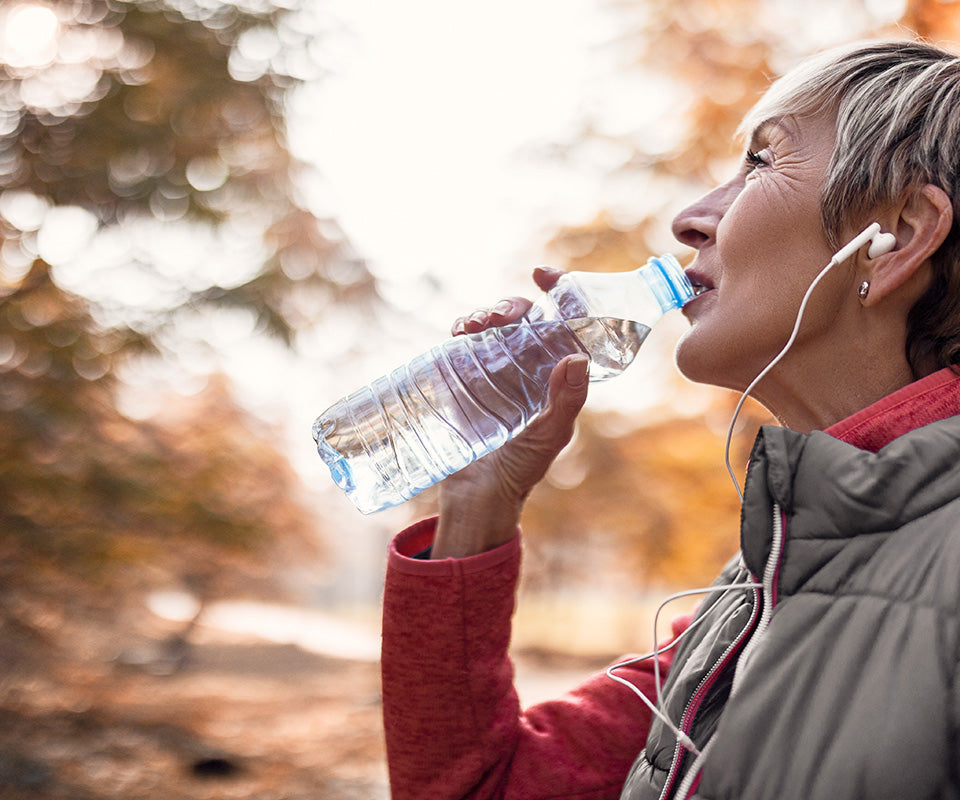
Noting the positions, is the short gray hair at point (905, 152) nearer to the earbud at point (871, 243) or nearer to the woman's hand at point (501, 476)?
the earbud at point (871, 243)

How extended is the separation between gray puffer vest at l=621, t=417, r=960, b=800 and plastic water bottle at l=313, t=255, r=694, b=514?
2.17 ft

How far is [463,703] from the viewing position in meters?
1.50

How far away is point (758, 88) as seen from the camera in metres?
5.36

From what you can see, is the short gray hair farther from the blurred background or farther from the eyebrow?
the blurred background

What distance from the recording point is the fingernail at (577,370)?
1.46 m

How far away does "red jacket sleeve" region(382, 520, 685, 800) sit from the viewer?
1491 millimetres

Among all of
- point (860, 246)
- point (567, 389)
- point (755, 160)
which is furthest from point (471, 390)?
point (860, 246)

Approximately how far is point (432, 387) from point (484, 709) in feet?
2.18

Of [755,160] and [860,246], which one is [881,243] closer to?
[860,246]

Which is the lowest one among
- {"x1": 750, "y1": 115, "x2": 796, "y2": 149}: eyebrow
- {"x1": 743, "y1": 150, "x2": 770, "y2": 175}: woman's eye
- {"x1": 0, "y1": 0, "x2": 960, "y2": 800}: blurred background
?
{"x1": 0, "y1": 0, "x2": 960, "y2": 800}: blurred background

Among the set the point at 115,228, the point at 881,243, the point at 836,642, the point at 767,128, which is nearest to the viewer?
the point at 836,642

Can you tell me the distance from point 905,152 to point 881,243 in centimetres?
15

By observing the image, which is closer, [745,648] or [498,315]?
[745,648]

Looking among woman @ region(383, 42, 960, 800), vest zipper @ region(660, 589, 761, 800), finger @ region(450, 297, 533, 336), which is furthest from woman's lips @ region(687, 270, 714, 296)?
vest zipper @ region(660, 589, 761, 800)
